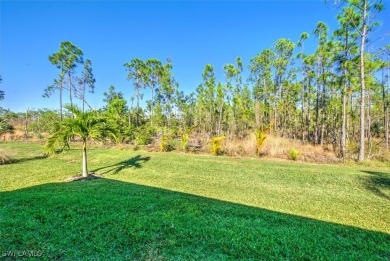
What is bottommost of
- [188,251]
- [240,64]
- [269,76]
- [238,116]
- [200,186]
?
[200,186]

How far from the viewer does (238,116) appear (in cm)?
2933

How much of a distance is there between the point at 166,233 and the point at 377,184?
658 cm

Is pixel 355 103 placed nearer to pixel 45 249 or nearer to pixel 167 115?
pixel 167 115

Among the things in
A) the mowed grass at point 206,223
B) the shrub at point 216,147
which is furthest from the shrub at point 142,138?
the mowed grass at point 206,223

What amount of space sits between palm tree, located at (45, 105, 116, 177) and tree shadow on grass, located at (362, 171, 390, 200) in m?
8.08

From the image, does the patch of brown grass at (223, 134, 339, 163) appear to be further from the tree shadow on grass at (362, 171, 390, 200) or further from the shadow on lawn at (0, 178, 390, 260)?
the shadow on lawn at (0, 178, 390, 260)

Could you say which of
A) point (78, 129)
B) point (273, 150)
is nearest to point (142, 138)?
point (273, 150)

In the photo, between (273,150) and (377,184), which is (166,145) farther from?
(377,184)

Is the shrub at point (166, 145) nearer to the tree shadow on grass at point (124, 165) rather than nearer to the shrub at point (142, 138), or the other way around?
the shrub at point (142, 138)

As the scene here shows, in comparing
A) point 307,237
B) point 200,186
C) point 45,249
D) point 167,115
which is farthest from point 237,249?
point 167,115

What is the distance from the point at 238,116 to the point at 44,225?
28087 millimetres

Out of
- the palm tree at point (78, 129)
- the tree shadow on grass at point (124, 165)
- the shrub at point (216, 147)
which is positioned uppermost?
the palm tree at point (78, 129)

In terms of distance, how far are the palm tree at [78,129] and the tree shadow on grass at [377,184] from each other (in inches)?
318

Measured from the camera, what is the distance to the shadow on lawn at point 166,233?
7.25 feet
